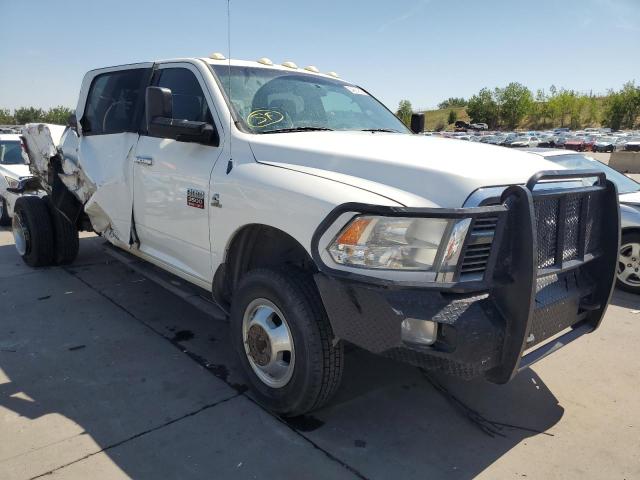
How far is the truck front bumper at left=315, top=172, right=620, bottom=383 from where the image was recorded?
2268 millimetres

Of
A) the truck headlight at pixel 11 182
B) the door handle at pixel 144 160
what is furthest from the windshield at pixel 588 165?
the truck headlight at pixel 11 182

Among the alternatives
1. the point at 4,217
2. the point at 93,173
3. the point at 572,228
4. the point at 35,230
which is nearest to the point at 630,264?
the point at 572,228

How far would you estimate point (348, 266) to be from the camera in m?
2.41

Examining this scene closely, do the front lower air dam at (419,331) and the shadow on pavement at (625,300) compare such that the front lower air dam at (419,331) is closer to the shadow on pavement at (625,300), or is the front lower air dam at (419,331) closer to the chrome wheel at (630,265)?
the shadow on pavement at (625,300)

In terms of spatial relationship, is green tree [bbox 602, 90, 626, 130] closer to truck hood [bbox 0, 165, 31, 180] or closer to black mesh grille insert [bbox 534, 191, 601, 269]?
truck hood [bbox 0, 165, 31, 180]

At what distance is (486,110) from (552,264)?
121 metres

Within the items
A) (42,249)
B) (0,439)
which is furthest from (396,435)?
(42,249)

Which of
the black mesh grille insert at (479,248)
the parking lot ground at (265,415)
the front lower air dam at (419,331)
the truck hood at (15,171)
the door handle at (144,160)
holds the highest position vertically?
the door handle at (144,160)

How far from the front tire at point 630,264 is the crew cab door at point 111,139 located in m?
5.10

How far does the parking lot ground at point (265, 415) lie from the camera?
263 cm

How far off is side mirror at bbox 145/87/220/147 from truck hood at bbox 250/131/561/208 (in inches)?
13.4

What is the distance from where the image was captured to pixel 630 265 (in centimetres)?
573

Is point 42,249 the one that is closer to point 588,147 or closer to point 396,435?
point 396,435

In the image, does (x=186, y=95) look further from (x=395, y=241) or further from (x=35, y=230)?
(x=35, y=230)
